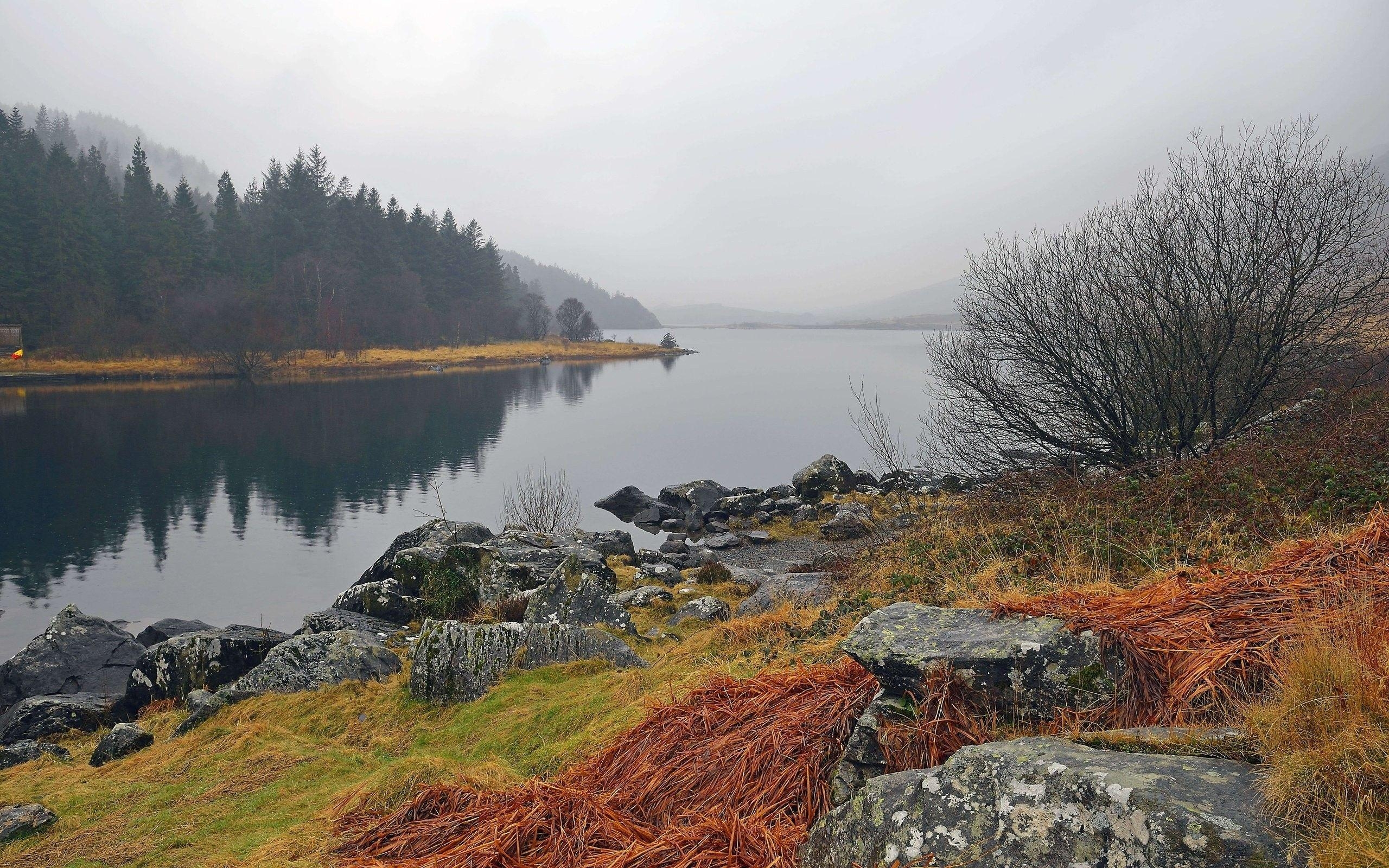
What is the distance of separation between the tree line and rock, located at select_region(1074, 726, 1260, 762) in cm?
7486

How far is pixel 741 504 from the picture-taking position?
25.8m

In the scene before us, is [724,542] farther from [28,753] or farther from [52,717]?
[28,753]

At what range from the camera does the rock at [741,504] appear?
25.5 metres

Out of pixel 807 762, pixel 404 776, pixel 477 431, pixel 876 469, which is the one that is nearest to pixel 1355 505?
pixel 807 762

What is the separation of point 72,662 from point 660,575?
33.9ft

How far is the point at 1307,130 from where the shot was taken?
13.2 metres

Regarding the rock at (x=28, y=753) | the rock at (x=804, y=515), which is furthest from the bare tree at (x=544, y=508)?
the rock at (x=28, y=753)

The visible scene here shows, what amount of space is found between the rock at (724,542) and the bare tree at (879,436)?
15.6 feet

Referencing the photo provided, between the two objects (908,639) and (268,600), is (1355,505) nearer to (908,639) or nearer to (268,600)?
(908,639)

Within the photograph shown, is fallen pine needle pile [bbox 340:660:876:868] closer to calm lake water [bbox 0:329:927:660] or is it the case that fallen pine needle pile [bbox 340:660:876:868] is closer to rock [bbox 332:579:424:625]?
rock [bbox 332:579:424:625]

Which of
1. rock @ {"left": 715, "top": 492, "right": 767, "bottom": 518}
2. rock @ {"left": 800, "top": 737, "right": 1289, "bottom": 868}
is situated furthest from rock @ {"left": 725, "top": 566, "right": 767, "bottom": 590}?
rock @ {"left": 800, "top": 737, "right": 1289, "bottom": 868}

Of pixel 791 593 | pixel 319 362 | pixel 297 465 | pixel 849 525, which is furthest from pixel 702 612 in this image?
pixel 319 362

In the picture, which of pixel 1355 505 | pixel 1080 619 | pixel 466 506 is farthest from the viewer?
pixel 466 506

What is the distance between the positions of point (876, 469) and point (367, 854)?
29.3 meters
